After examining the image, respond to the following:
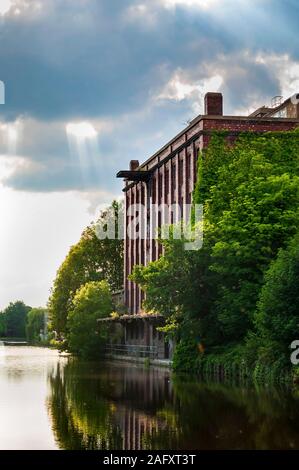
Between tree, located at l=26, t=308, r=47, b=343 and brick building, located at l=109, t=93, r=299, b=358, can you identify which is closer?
brick building, located at l=109, t=93, r=299, b=358

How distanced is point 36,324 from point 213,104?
126935 millimetres

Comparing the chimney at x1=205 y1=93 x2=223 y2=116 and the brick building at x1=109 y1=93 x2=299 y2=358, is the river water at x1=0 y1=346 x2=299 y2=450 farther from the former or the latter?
the chimney at x1=205 y1=93 x2=223 y2=116

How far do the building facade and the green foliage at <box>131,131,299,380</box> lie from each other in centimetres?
629

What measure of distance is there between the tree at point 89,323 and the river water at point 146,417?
36937 millimetres

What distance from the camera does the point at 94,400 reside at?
84.5 ft

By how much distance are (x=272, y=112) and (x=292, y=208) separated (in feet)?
114

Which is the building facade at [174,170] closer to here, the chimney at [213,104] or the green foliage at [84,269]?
the chimney at [213,104]

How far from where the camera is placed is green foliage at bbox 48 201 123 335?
88438mm

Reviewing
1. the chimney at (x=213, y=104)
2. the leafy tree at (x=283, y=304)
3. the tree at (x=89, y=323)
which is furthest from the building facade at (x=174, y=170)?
the leafy tree at (x=283, y=304)

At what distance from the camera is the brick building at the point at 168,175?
51812 millimetres

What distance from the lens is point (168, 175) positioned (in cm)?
6178

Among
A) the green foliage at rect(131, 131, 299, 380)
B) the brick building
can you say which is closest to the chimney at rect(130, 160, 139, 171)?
the brick building
